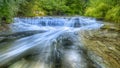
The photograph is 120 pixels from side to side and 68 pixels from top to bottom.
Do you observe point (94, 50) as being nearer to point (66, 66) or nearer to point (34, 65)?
point (66, 66)

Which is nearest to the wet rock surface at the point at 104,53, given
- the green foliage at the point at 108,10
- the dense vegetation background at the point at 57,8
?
the dense vegetation background at the point at 57,8

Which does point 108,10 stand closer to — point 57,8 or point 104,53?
point 57,8

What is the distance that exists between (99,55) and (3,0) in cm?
629

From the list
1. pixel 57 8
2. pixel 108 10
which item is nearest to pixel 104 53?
pixel 108 10

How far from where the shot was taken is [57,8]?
30.6m

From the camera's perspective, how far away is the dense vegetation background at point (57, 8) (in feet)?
41.3

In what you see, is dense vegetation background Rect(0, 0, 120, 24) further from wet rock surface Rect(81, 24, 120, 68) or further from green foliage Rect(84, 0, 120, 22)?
wet rock surface Rect(81, 24, 120, 68)

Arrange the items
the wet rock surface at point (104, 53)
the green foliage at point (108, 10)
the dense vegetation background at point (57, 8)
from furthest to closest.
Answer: the green foliage at point (108, 10) → the dense vegetation background at point (57, 8) → the wet rock surface at point (104, 53)

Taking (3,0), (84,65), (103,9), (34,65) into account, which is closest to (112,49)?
(84,65)

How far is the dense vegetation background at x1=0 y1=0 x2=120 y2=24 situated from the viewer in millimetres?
12594

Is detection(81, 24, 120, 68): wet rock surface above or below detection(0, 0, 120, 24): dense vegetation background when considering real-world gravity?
below

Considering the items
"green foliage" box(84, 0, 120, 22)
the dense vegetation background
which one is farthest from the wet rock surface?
"green foliage" box(84, 0, 120, 22)

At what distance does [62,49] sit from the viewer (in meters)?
7.60

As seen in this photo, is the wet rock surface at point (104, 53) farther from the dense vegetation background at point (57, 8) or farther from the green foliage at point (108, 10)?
the green foliage at point (108, 10)
